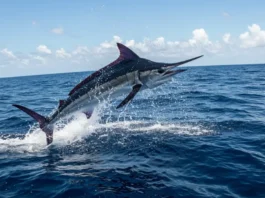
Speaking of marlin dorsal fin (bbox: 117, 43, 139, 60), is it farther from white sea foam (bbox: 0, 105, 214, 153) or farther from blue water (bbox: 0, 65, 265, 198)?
white sea foam (bbox: 0, 105, 214, 153)

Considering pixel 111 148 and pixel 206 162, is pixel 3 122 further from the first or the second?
pixel 206 162

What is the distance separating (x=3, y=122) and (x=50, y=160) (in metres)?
8.60

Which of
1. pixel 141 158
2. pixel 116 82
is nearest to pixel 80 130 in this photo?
pixel 116 82

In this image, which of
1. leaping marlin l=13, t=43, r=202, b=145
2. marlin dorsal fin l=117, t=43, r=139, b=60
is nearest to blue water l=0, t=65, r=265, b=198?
leaping marlin l=13, t=43, r=202, b=145

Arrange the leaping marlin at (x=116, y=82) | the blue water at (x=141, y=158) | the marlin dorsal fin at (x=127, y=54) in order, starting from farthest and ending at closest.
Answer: the marlin dorsal fin at (x=127, y=54)
the leaping marlin at (x=116, y=82)
the blue water at (x=141, y=158)

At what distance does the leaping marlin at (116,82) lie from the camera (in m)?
8.60

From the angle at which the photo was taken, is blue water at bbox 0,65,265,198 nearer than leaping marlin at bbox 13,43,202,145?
Yes

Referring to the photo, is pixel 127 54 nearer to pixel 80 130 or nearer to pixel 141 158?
pixel 141 158

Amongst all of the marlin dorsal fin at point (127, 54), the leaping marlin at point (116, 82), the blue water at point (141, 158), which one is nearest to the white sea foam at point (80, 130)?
the blue water at point (141, 158)

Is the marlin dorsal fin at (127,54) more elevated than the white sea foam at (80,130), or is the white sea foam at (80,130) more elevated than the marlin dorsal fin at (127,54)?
the marlin dorsal fin at (127,54)

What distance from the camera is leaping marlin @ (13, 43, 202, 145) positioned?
8.60 metres

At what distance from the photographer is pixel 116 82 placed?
29.4ft

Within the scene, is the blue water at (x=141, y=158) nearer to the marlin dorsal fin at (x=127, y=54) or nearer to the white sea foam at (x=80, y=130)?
the white sea foam at (x=80, y=130)

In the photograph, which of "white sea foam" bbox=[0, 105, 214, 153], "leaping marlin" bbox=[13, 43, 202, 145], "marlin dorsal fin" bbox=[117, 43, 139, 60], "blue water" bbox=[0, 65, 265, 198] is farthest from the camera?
"white sea foam" bbox=[0, 105, 214, 153]
